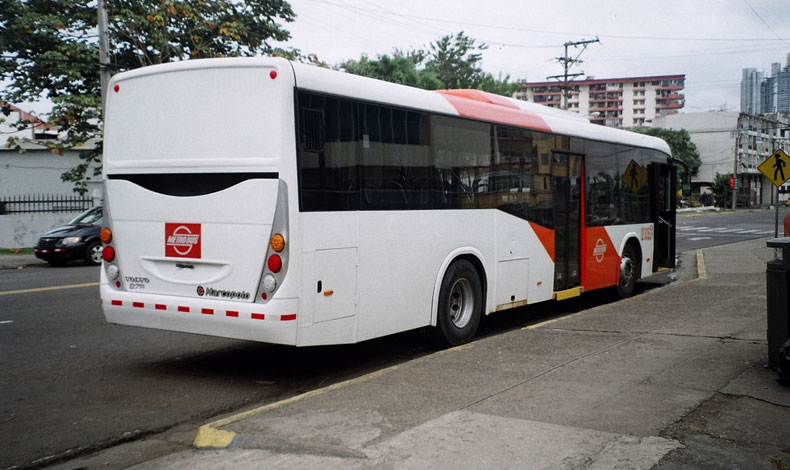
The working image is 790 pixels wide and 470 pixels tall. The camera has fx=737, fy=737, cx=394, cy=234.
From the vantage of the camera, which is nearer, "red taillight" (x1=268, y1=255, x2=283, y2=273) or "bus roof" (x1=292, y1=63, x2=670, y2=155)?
"red taillight" (x1=268, y1=255, x2=283, y2=273)

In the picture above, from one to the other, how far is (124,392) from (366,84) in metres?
3.69

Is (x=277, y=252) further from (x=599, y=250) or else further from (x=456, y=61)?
(x=456, y=61)

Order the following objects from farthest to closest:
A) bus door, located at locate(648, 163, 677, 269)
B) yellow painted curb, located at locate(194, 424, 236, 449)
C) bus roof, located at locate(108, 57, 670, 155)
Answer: bus door, located at locate(648, 163, 677, 269)
bus roof, located at locate(108, 57, 670, 155)
yellow painted curb, located at locate(194, 424, 236, 449)

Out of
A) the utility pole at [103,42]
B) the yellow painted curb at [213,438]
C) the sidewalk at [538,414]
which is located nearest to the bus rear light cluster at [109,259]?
the sidewalk at [538,414]

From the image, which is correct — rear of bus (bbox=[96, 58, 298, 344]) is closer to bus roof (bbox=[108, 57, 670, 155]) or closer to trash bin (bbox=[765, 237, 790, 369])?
bus roof (bbox=[108, 57, 670, 155])

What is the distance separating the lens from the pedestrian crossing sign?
1912 centimetres

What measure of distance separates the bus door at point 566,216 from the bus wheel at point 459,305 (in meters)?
2.24

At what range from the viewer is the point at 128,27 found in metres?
22.4

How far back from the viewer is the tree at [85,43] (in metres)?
21.8

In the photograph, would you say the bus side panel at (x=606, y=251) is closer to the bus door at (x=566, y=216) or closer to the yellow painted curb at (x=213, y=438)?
the bus door at (x=566, y=216)

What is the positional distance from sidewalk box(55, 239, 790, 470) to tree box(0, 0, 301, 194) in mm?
17423

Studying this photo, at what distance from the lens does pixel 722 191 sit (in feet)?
311

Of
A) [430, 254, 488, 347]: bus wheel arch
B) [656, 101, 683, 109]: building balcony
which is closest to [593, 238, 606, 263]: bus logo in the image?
[430, 254, 488, 347]: bus wheel arch

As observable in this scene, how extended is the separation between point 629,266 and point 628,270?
0.25 feet
